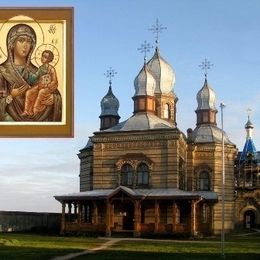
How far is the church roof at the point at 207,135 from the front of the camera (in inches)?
2301

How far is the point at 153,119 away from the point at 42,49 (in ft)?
142

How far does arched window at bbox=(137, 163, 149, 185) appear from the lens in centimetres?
4769

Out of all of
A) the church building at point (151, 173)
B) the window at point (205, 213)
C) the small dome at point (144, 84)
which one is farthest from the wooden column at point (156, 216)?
the small dome at point (144, 84)

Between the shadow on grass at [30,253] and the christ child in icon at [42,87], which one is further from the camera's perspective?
the shadow on grass at [30,253]

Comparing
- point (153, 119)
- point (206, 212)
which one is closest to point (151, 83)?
point (153, 119)

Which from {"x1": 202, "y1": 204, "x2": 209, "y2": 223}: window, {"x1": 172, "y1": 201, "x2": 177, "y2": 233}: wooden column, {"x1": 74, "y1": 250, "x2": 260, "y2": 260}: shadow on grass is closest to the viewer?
{"x1": 74, "y1": 250, "x2": 260, "y2": 260}: shadow on grass

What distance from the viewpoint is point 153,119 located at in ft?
166

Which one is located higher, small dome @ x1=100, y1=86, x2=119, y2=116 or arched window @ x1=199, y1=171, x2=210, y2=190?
small dome @ x1=100, y1=86, x2=119, y2=116

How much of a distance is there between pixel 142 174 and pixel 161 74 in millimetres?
15255

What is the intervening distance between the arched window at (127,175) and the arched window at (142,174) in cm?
58

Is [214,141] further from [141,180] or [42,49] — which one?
[42,49]

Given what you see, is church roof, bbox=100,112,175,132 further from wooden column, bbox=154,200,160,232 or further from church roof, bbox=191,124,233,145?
church roof, bbox=191,124,233,145

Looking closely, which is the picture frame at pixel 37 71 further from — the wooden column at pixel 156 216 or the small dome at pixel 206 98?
the small dome at pixel 206 98

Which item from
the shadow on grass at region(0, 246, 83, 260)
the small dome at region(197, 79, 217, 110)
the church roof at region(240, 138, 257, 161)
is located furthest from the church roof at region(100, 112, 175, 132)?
the church roof at region(240, 138, 257, 161)
